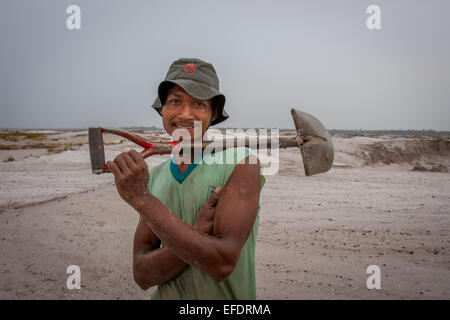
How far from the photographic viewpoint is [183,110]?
56.4 inches

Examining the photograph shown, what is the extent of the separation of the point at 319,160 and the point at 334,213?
4681mm

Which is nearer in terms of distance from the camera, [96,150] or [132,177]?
[132,177]

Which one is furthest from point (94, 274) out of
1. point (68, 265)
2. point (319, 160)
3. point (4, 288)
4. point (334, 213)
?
point (334, 213)

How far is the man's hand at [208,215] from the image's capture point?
45.9 inches

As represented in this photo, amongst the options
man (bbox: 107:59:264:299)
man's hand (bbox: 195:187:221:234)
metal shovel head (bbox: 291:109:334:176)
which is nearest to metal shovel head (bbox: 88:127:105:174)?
man (bbox: 107:59:264:299)

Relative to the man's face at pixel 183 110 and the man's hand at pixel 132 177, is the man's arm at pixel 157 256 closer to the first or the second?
the man's hand at pixel 132 177

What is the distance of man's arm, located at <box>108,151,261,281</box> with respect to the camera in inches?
42.1

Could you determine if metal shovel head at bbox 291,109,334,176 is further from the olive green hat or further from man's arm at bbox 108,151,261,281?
man's arm at bbox 108,151,261,281

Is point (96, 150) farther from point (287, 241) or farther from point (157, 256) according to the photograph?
point (287, 241)

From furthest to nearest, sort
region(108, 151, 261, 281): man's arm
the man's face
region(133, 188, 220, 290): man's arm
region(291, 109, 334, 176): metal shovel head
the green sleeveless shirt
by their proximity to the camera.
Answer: region(291, 109, 334, 176): metal shovel head, the man's face, the green sleeveless shirt, region(133, 188, 220, 290): man's arm, region(108, 151, 261, 281): man's arm

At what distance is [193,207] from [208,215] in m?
0.17

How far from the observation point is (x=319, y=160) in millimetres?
1739

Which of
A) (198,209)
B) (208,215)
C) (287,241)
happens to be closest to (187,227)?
(208,215)
